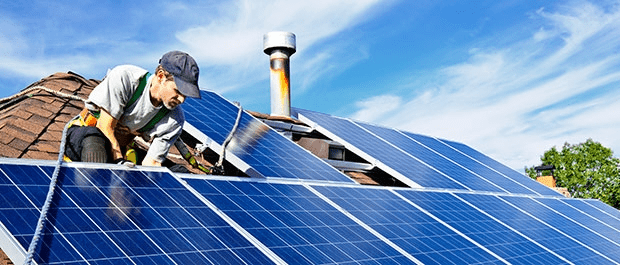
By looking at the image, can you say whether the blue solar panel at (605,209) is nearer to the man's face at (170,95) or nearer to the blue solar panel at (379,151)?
the blue solar panel at (379,151)

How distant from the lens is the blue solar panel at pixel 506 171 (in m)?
15.7

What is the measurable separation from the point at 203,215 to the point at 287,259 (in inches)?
33.0

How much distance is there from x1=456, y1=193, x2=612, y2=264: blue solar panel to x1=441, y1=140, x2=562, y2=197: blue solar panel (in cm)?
423

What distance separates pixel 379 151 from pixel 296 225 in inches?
260

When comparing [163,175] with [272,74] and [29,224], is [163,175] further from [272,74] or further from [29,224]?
[272,74]

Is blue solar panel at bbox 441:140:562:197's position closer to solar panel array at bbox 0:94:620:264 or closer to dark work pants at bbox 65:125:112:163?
solar panel array at bbox 0:94:620:264

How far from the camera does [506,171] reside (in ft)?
54.4

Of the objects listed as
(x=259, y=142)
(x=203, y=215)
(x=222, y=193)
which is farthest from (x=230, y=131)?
(x=203, y=215)

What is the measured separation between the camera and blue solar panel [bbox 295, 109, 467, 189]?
11.6 meters

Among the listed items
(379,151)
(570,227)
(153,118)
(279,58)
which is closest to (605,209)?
(570,227)

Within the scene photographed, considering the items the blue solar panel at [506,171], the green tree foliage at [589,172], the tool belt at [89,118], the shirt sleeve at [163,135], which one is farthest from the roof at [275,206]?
the green tree foliage at [589,172]

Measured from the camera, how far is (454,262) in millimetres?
6984

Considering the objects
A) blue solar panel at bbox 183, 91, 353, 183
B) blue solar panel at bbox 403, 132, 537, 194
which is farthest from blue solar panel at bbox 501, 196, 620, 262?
blue solar panel at bbox 183, 91, 353, 183

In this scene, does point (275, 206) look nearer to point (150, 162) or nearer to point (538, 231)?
point (150, 162)
